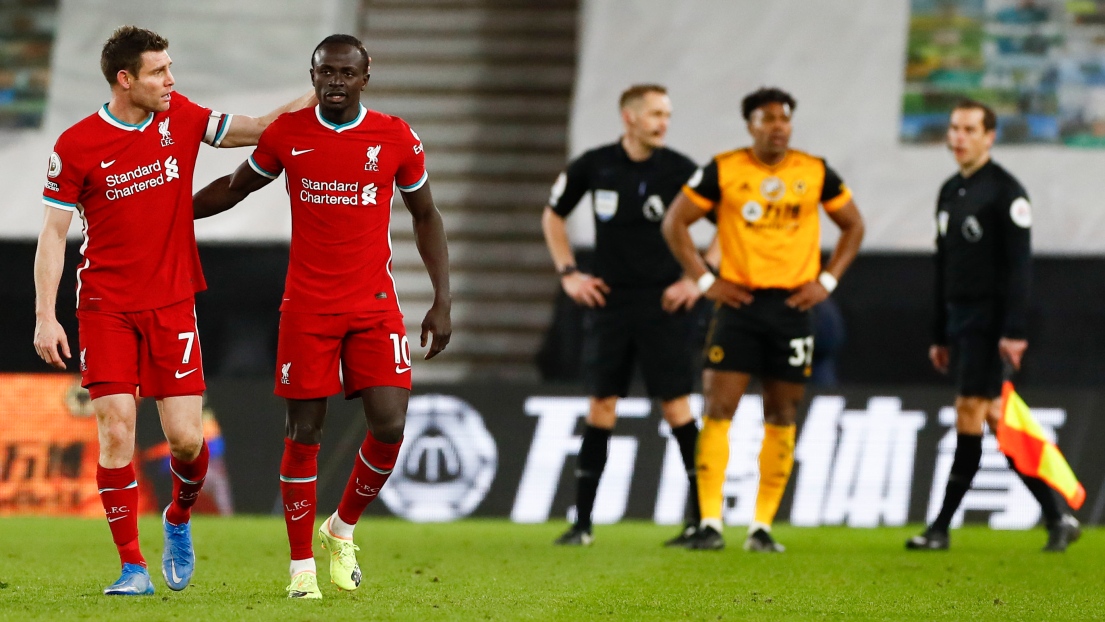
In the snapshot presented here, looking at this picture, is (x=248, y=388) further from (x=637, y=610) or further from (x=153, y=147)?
(x=637, y=610)

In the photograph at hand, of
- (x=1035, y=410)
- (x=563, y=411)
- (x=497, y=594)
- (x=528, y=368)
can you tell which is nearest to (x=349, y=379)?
(x=497, y=594)

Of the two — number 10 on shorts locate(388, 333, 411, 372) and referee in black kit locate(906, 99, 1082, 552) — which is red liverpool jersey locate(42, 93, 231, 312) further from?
referee in black kit locate(906, 99, 1082, 552)

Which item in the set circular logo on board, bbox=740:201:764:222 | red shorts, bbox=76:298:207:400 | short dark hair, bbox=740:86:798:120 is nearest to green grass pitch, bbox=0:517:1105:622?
red shorts, bbox=76:298:207:400

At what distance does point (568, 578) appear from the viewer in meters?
6.14

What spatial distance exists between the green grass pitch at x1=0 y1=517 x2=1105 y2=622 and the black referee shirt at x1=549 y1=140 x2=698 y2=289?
Result: 4.37ft

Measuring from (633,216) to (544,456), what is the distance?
2.27 metres

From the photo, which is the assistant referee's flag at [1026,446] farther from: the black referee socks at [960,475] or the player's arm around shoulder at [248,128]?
the player's arm around shoulder at [248,128]

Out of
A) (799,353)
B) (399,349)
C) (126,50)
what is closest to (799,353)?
(799,353)

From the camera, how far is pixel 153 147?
17.6 ft

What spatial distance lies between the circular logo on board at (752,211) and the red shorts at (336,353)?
239cm

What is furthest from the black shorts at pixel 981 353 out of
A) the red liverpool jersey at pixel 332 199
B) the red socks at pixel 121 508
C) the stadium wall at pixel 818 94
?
the stadium wall at pixel 818 94

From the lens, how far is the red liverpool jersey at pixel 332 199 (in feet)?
17.4

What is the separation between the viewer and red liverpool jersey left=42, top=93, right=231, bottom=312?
17.2ft

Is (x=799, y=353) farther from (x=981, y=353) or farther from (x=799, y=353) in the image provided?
(x=981, y=353)
